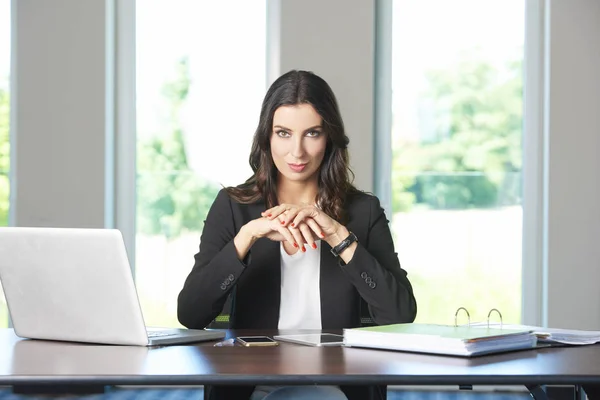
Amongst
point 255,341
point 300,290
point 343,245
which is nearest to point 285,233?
point 343,245

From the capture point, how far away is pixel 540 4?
185 inches

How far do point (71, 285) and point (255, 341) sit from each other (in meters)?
0.42

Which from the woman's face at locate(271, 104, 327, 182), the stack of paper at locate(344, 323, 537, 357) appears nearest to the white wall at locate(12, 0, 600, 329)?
the woman's face at locate(271, 104, 327, 182)

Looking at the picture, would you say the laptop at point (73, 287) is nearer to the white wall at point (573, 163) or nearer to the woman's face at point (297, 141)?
the woman's face at point (297, 141)

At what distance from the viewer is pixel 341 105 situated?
15.0ft

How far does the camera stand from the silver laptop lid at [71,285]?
171 centimetres

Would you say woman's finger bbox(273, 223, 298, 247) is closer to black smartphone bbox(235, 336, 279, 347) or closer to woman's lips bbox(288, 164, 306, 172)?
woman's lips bbox(288, 164, 306, 172)

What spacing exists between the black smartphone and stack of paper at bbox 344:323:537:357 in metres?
0.17

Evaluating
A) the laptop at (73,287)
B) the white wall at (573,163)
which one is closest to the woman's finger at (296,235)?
the laptop at (73,287)

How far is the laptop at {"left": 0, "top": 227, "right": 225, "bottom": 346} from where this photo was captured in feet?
5.61

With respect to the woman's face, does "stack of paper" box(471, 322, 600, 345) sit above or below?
below

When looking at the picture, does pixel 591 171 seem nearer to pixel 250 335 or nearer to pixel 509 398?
pixel 509 398

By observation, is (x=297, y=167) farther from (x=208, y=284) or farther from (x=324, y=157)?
(x=208, y=284)

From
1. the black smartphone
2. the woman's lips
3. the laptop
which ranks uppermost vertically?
the woman's lips
